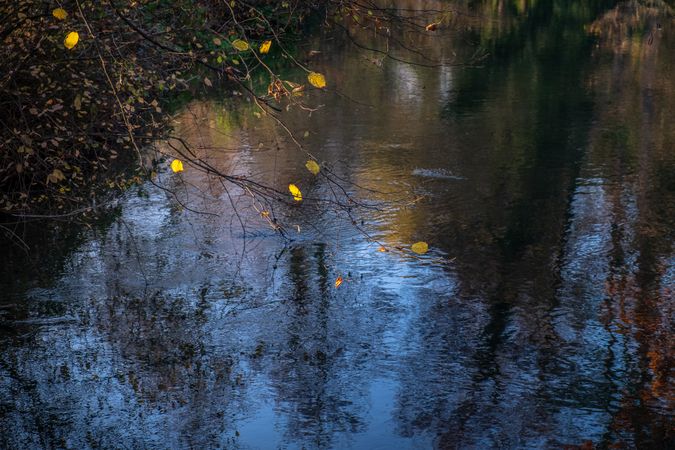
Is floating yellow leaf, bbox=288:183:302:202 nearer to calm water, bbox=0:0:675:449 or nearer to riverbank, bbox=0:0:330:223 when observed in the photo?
calm water, bbox=0:0:675:449

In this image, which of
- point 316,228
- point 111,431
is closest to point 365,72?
point 316,228

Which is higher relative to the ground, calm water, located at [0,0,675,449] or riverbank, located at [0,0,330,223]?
riverbank, located at [0,0,330,223]

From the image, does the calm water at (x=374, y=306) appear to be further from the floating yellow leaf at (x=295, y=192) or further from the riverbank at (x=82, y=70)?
the floating yellow leaf at (x=295, y=192)

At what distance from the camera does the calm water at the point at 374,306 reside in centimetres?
696

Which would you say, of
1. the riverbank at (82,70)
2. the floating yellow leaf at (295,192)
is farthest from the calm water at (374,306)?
the floating yellow leaf at (295,192)

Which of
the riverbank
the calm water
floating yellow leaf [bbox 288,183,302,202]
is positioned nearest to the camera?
floating yellow leaf [bbox 288,183,302,202]

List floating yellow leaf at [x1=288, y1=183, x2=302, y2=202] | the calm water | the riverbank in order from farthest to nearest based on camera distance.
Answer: the riverbank < the calm water < floating yellow leaf at [x1=288, y1=183, x2=302, y2=202]

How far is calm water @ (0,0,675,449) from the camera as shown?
6965 mm

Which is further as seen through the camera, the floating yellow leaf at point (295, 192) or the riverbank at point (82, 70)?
the riverbank at point (82, 70)

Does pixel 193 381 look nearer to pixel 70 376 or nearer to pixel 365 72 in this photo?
pixel 70 376

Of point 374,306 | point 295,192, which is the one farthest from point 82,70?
point 295,192

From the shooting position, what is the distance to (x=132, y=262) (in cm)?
1056

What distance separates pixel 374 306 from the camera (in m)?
9.09

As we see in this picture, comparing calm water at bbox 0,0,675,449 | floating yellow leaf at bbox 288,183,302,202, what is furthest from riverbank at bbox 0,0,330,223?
floating yellow leaf at bbox 288,183,302,202
